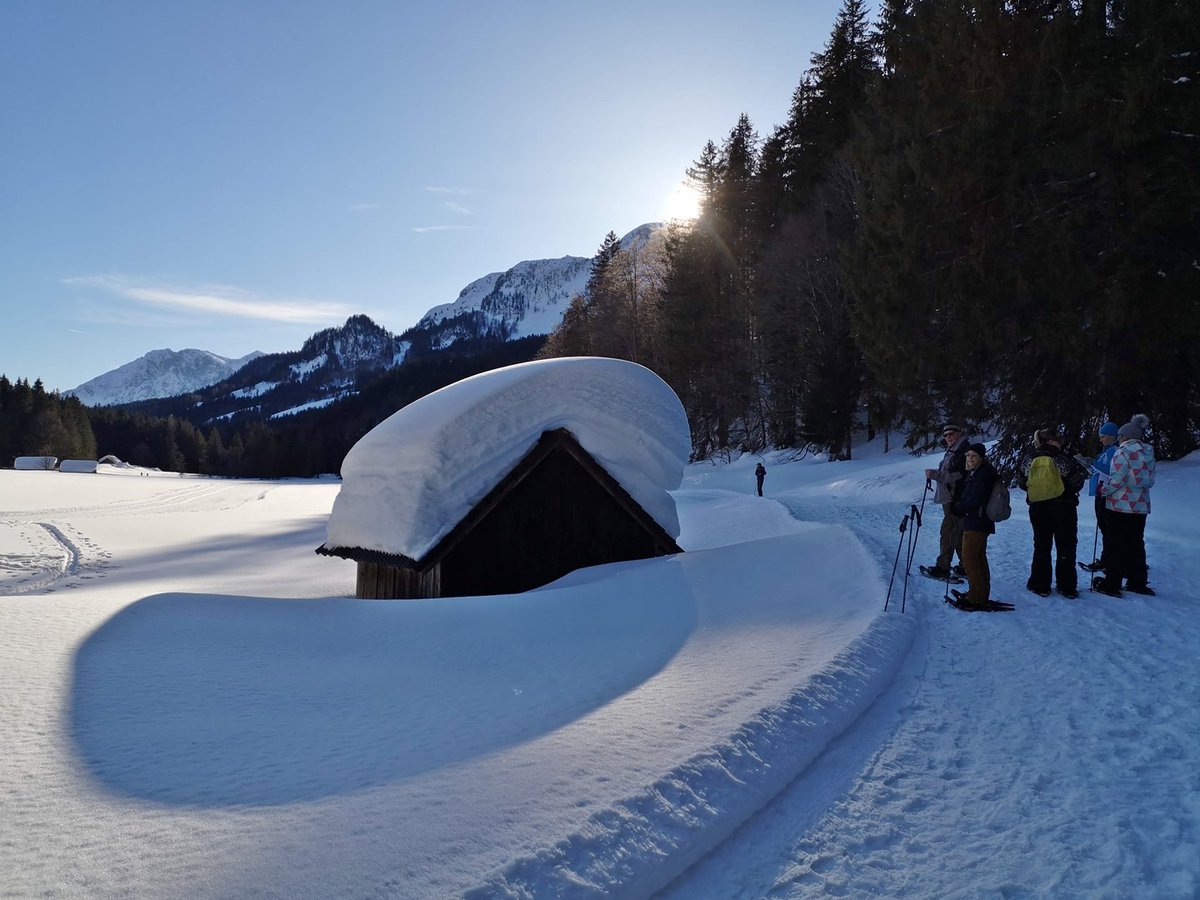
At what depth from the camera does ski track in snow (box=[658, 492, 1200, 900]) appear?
2.59 m

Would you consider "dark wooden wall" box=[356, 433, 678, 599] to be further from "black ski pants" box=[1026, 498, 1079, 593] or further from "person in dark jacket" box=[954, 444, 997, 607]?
"black ski pants" box=[1026, 498, 1079, 593]

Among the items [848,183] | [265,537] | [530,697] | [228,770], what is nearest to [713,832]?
[530,697]

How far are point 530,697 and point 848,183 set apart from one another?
1215 inches

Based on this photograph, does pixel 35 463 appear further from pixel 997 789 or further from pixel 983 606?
pixel 997 789

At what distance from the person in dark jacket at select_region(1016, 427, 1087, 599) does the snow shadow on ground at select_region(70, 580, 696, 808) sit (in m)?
3.92

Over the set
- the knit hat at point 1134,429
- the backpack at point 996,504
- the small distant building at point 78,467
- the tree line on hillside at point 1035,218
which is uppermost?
the tree line on hillside at point 1035,218

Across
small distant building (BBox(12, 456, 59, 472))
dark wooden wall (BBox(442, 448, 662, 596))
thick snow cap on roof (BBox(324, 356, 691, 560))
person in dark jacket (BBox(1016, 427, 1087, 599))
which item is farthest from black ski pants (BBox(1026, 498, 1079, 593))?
small distant building (BBox(12, 456, 59, 472))

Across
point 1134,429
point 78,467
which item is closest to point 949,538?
point 1134,429

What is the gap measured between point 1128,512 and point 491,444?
283 inches

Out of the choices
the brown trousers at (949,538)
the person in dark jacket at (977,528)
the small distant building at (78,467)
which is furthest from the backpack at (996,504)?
the small distant building at (78,467)

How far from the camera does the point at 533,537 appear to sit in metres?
8.91

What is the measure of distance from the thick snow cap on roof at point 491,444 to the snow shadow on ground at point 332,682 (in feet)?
5.35

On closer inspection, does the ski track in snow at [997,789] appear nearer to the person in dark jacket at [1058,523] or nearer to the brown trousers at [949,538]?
the person in dark jacket at [1058,523]

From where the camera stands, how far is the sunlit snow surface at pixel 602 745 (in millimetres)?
2422
